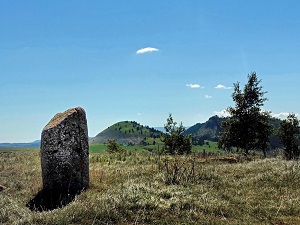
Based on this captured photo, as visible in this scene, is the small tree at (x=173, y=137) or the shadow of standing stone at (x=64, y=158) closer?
the shadow of standing stone at (x=64, y=158)

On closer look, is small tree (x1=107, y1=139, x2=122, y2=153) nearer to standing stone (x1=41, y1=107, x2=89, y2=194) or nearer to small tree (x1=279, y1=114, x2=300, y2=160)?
small tree (x1=279, y1=114, x2=300, y2=160)

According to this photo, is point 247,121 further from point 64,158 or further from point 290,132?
Result: point 64,158

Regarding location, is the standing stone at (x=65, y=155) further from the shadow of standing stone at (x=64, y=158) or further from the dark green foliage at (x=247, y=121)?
the dark green foliage at (x=247, y=121)

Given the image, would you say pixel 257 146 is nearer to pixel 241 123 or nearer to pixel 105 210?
pixel 241 123

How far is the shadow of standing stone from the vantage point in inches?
552

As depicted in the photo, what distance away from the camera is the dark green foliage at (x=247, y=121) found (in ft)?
145

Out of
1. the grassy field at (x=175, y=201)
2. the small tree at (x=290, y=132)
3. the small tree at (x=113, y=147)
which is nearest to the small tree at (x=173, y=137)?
the small tree at (x=113, y=147)

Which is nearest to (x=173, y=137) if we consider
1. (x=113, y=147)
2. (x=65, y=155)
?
(x=113, y=147)

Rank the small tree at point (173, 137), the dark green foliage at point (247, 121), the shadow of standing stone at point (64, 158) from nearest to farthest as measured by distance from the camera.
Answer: the shadow of standing stone at point (64, 158) → the dark green foliage at point (247, 121) → the small tree at point (173, 137)

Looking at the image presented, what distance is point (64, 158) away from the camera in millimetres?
14219

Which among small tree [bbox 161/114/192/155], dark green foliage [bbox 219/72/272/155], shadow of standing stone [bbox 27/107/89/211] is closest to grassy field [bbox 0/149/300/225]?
shadow of standing stone [bbox 27/107/89/211]

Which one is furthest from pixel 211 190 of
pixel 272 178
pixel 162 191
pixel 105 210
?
pixel 105 210

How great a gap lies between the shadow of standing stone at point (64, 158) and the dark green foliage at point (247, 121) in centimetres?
3308

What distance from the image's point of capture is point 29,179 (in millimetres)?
16203
